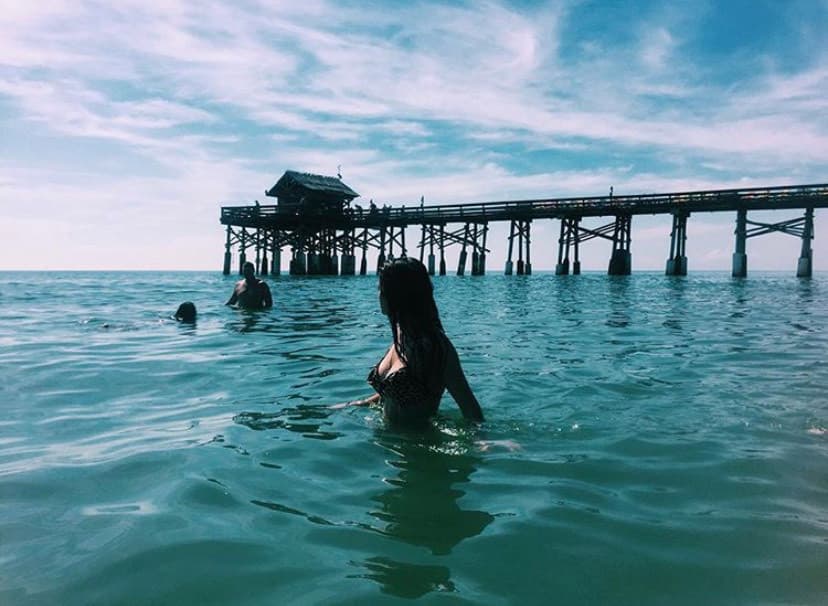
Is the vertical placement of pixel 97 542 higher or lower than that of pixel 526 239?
lower

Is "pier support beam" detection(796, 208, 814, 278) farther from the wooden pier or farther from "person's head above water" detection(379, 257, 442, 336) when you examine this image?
"person's head above water" detection(379, 257, 442, 336)

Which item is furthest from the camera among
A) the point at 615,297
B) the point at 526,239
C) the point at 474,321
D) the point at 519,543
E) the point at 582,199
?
the point at 526,239

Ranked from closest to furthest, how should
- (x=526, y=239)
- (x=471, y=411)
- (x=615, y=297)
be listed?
(x=471, y=411) < (x=615, y=297) < (x=526, y=239)

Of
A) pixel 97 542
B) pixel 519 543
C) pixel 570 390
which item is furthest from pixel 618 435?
pixel 97 542

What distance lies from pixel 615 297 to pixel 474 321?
841 centimetres

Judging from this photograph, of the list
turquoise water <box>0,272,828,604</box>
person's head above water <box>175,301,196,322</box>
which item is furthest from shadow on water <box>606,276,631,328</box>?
person's head above water <box>175,301,196,322</box>

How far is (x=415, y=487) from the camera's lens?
9.79 ft

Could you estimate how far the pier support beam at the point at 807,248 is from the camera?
29812mm

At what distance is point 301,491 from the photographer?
117 inches

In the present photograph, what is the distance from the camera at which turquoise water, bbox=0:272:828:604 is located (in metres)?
2.10

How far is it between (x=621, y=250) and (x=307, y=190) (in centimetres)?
2143

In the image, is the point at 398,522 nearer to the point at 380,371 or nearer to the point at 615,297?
the point at 380,371

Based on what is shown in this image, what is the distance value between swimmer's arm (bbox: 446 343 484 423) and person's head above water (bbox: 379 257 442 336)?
21 cm

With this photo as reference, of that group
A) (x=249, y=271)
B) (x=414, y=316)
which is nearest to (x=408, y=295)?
(x=414, y=316)
